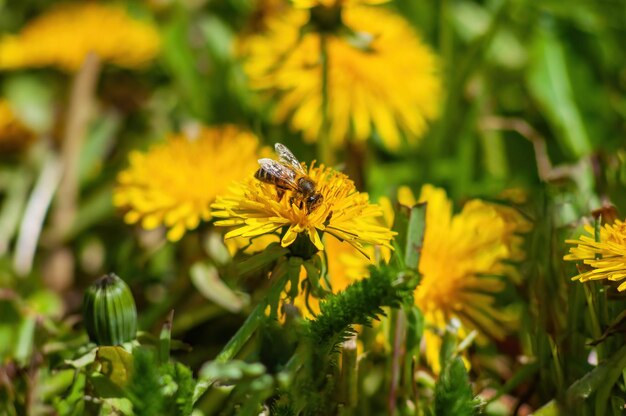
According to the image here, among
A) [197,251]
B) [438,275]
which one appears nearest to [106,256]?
[197,251]

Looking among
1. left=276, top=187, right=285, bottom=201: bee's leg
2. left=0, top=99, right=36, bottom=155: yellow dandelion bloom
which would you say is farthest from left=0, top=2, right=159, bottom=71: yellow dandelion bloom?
left=276, top=187, right=285, bottom=201: bee's leg

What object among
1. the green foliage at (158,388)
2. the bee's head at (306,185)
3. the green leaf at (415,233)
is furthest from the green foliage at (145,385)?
the green leaf at (415,233)

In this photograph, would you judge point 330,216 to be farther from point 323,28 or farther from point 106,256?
point 106,256

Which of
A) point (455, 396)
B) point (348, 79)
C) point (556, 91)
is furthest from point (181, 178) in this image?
point (556, 91)

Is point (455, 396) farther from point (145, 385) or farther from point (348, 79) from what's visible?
point (348, 79)

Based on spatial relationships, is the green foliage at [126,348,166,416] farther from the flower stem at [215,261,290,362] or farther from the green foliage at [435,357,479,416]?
the green foliage at [435,357,479,416]
